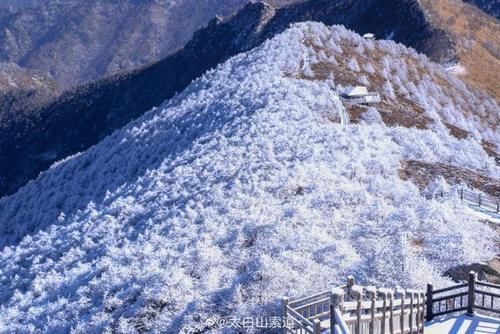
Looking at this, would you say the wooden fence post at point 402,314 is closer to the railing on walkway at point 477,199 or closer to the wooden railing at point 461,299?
the wooden railing at point 461,299

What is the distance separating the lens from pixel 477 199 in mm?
24391

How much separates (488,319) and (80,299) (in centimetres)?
1254

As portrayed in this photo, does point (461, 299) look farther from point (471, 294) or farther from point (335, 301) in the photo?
point (335, 301)

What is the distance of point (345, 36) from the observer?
210ft

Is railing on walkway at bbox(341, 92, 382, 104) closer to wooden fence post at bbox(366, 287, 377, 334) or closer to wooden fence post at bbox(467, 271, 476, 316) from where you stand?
wooden fence post at bbox(467, 271, 476, 316)

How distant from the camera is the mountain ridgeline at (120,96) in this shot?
150625mm

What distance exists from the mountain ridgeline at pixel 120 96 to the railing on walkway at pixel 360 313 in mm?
115551

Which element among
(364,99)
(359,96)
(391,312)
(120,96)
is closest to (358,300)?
(391,312)

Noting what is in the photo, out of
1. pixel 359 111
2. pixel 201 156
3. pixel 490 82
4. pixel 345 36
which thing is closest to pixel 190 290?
pixel 201 156

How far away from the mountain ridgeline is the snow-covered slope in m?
89.1

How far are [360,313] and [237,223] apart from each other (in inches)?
469

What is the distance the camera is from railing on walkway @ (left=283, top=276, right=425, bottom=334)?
10164 mm

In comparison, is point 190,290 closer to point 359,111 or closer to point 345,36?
point 359,111

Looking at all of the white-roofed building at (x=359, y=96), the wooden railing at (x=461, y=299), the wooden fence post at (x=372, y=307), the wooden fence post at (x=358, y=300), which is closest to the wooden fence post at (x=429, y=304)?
the wooden railing at (x=461, y=299)
